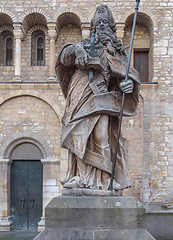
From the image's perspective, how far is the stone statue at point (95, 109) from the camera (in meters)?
3.51

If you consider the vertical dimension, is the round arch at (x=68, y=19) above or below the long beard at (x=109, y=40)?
above

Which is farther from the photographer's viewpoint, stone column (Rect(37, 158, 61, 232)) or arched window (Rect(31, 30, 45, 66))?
arched window (Rect(31, 30, 45, 66))

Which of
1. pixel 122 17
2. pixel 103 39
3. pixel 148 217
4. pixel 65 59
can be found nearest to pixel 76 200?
pixel 65 59

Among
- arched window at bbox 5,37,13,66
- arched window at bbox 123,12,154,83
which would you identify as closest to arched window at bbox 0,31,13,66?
arched window at bbox 5,37,13,66

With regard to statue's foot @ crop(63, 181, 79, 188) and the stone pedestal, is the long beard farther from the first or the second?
the stone pedestal

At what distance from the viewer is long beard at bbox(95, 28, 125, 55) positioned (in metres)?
3.88

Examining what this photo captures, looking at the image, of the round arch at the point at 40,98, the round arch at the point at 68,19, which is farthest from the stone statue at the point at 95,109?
the round arch at the point at 68,19

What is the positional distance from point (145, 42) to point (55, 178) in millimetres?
6772

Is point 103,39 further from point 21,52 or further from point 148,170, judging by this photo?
point 21,52

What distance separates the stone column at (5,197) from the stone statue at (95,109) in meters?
10.6

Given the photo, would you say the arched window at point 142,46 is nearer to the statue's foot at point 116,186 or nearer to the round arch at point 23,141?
the round arch at point 23,141

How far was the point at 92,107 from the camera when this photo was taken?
3.57 metres

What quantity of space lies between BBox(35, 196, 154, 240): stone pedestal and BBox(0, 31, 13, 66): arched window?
13.1 metres

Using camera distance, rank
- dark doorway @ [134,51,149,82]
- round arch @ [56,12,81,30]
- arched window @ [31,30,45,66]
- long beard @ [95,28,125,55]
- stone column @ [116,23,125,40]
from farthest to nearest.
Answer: arched window @ [31,30,45,66]
dark doorway @ [134,51,149,82]
round arch @ [56,12,81,30]
stone column @ [116,23,125,40]
long beard @ [95,28,125,55]
